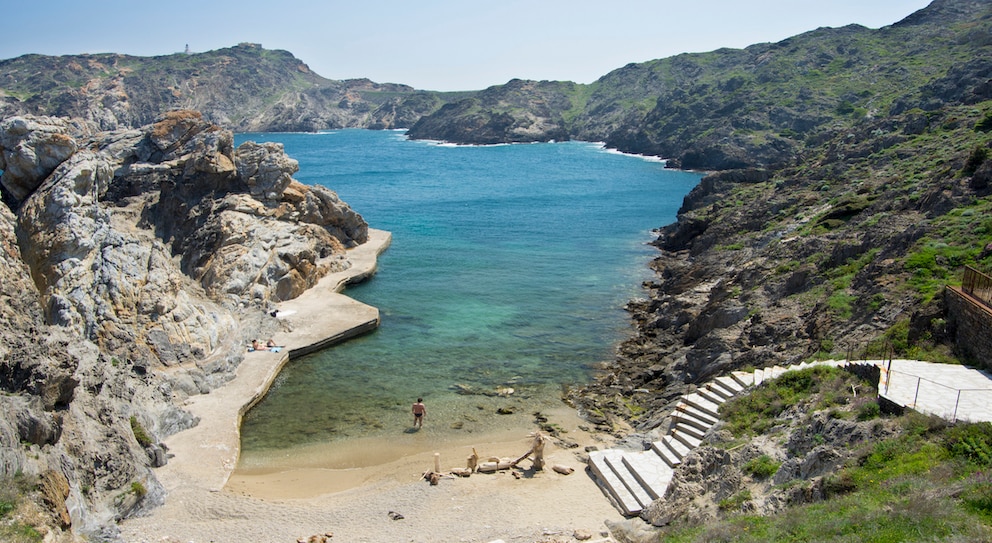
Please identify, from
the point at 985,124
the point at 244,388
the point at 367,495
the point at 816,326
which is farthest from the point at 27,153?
the point at 985,124

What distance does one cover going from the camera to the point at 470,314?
42594mm

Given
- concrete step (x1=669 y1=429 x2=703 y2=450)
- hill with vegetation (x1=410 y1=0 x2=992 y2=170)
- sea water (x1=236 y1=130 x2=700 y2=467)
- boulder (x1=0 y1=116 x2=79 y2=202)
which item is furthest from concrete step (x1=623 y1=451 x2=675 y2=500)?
hill with vegetation (x1=410 y1=0 x2=992 y2=170)

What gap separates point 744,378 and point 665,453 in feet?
15.1

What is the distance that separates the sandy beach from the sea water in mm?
1091

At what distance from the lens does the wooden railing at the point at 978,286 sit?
18.8 metres

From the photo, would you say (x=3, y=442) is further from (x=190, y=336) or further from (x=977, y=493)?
(x=977, y=493)

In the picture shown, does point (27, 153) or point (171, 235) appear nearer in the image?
point (27, 153)

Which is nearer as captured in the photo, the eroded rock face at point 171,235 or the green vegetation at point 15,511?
the green vegetation at point 15,511

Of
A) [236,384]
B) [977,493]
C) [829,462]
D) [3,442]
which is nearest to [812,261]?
[829,462]

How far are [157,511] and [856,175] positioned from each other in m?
50.5

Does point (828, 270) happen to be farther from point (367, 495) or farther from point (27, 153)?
point (27, 153)

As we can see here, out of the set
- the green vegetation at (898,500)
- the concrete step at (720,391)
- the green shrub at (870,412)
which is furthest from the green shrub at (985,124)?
the green vegetation at (898,500)

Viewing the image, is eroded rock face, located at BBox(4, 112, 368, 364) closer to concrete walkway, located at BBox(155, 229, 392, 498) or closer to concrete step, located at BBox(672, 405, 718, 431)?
concrete walkway, located at BBox(155, 229, 392, 498)

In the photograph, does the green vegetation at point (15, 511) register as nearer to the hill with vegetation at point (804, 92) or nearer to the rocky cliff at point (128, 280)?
the rocky cliff at point (128, 280)
